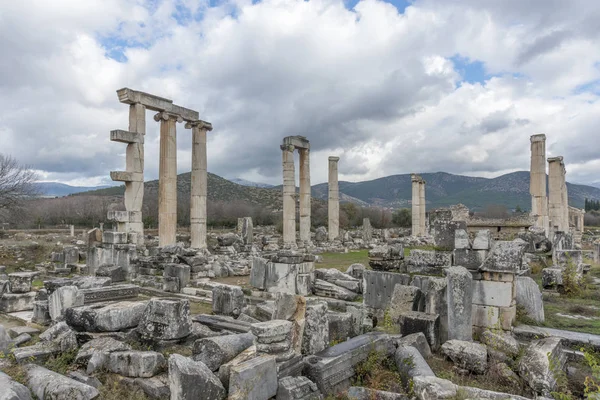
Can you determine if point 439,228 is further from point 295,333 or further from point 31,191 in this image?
point 31,191

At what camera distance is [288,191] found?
25547 mm

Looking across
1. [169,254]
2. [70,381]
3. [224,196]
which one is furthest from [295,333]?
[224,196]

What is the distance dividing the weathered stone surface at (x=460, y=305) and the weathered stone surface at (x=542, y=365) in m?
1.19

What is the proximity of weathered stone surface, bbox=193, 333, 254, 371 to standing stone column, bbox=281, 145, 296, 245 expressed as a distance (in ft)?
65.0

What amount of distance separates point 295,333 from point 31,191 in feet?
101

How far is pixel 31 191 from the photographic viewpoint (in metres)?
28.7

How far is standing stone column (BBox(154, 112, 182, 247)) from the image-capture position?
1970cm

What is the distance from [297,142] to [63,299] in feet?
62.5

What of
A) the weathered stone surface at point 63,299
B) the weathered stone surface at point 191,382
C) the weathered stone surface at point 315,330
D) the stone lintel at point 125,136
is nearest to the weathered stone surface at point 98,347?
the weathered stone surface at point 191,382

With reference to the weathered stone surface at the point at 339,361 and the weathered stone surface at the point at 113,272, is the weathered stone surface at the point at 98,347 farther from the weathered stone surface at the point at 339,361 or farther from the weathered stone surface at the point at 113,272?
the weathered stone surface at the point at 113,272

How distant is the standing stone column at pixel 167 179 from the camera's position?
19.7 m

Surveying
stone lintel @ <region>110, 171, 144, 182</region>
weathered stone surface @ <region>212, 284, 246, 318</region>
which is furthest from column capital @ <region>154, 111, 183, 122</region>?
weathered stone surface @ <region>212, 284, 246, 318</region>

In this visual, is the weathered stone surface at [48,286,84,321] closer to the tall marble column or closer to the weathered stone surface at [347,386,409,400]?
the weathered stone surface at [347,386,409,400]

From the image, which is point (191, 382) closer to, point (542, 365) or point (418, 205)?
point (542, 365)
